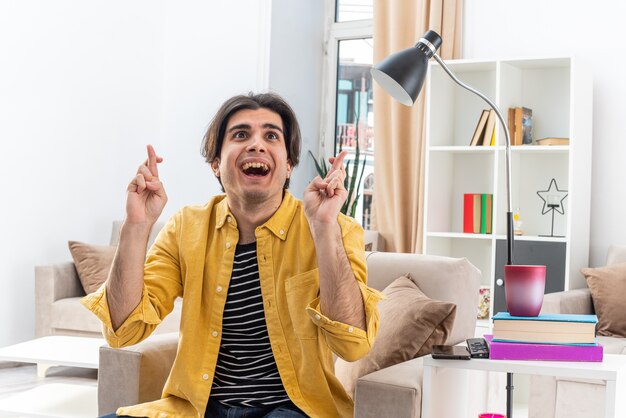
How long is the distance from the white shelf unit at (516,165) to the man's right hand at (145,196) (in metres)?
2.60

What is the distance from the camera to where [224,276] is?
2.01 metres

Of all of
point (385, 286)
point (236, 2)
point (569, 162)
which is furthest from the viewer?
point (236, 2)

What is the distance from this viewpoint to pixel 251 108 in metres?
2.09

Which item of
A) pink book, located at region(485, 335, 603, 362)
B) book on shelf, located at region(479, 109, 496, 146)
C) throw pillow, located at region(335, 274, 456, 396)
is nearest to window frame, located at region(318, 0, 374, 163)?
book on shelf, located at region(479, 109, 496, 146)

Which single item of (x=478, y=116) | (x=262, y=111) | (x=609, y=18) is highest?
→ (x=609, y=18)

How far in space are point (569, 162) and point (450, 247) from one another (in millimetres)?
914

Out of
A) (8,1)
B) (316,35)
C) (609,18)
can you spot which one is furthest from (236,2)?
(609,18)

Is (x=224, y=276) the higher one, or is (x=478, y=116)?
(x=478, y=116)

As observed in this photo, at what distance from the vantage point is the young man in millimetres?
1851

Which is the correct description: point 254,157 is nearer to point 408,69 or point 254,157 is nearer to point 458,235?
point 408,69

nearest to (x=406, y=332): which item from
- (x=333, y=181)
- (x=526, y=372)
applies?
(x=526, y=372)

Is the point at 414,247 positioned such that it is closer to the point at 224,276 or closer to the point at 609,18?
the point at 609,18

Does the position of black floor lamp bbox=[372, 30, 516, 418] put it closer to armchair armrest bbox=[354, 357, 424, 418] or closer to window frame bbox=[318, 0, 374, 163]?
armchair armrest bbox=[354, 357, 424, 418]

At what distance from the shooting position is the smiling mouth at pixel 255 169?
1.99 m
